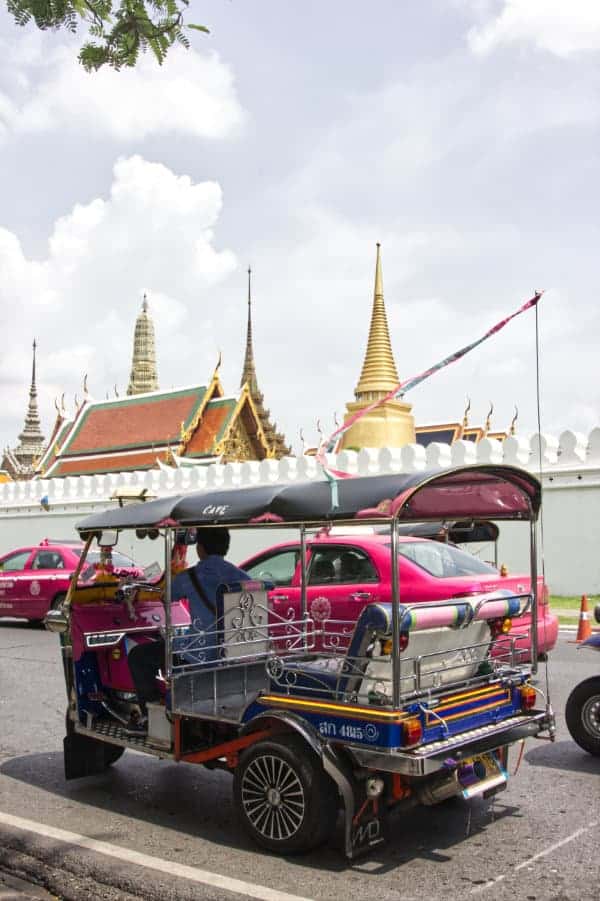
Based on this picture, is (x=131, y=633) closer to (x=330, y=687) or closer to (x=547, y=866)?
(x=330, y=687)

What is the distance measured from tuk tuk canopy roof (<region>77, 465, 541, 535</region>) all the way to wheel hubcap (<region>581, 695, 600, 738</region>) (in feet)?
5.99

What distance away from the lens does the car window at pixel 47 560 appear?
1634 cm

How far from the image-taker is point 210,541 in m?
6.00

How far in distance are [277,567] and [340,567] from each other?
1099mm

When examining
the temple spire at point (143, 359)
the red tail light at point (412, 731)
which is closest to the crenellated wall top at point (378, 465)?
the red tail light at point (412, 731)

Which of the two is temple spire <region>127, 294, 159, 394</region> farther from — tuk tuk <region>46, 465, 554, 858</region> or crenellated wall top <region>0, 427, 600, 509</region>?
tuk tuk <region>46, 465, 554, 858</region>

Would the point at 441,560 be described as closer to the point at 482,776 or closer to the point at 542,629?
the point at 542,629

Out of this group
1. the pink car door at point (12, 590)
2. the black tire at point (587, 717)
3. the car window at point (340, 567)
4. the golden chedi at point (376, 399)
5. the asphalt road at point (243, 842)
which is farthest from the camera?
the golden chedi at point (376, 399)

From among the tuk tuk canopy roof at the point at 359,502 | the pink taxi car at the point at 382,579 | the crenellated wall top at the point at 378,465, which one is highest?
the crenellated wall top at the point at 378,465

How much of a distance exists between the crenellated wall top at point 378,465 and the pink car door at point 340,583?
4.35 m

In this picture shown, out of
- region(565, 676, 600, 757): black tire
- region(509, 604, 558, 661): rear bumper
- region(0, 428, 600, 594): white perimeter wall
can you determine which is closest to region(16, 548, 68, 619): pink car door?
region(0, 428, 600, 594): white perimeter wall

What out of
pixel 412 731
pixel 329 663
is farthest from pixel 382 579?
pixel 412 731

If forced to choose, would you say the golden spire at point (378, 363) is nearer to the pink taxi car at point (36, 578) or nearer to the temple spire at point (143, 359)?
the pink taxi car at point (36, 578)

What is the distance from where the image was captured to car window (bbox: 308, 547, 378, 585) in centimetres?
969
